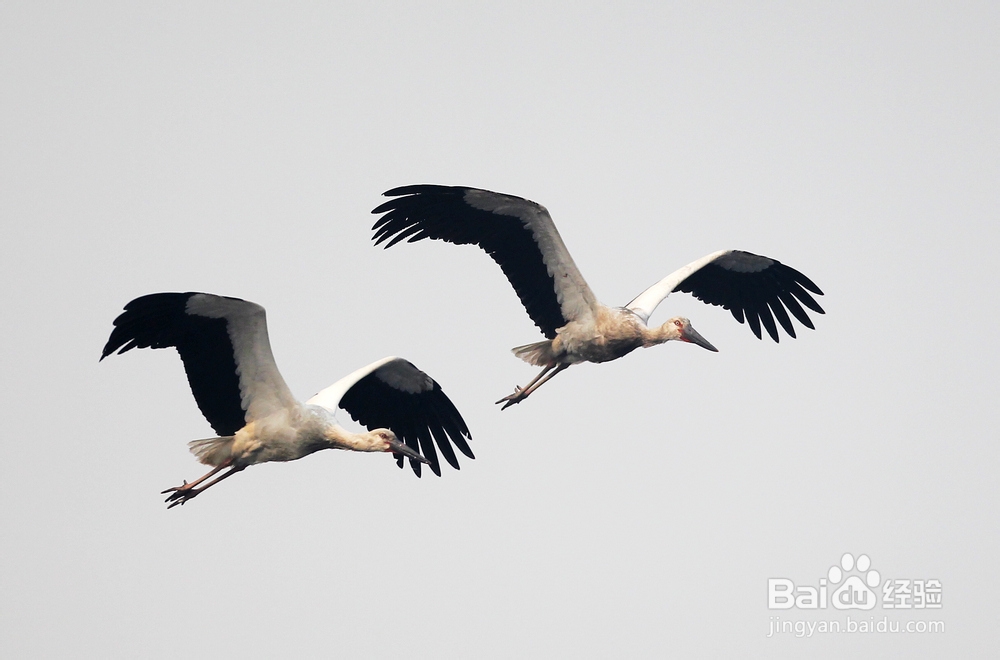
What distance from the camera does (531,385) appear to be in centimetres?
1471

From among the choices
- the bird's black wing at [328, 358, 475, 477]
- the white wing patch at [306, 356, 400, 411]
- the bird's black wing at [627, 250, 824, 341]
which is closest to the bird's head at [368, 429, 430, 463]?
the white wing patch at [306, 356, 400, 411]

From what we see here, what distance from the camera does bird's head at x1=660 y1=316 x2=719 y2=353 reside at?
14.4m

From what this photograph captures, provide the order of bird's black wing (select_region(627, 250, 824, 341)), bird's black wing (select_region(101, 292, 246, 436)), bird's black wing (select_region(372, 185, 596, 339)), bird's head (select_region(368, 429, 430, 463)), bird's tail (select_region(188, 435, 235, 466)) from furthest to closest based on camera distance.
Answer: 1. bird's black wing (select_region(627, 250, 824, 341))
2. bird's black wing (select_region(372, 185, 596, 339))
3. bird's head (select_region(368, 429, 430, 463))
4. bird's tail (select_region(188, 435, 235, 466))
5. bird's black wing (select_region(101, 292, 246, 436))

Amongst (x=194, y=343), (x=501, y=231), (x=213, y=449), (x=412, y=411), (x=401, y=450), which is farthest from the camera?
(x=412, y=411)

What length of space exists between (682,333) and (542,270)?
1.78 m

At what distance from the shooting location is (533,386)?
14703 mm

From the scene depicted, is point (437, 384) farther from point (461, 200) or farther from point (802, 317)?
point (802, 317)

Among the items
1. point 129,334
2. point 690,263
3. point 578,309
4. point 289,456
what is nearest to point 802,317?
point 690,263

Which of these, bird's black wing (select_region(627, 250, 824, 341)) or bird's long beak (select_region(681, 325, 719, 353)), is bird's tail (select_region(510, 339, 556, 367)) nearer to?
bird's long beak (select_region(681, 325, 719, 353))

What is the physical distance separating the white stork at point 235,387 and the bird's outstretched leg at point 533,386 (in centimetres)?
224

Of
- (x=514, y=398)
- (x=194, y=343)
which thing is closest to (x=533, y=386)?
(x=514, y=398)

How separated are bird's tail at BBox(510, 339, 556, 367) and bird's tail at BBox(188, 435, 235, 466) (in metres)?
A: 3.55

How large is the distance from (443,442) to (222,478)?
2869 millimetres

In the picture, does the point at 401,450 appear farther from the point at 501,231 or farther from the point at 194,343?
the point at 501,231
